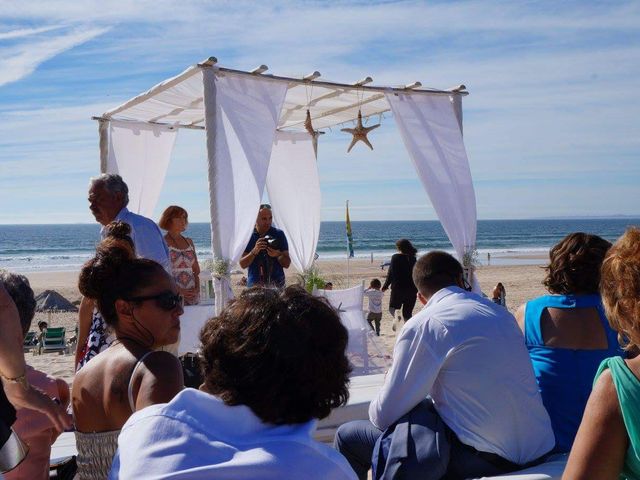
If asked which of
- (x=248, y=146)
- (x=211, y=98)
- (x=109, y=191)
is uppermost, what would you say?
(x=211, y=98)

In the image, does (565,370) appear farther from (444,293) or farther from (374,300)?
(374,300)

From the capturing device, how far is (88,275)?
2232 mm

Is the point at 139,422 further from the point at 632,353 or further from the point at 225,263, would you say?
the point at 225,263

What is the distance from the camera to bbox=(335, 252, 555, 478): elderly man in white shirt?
8.28ft

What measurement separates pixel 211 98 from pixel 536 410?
13.5 ft

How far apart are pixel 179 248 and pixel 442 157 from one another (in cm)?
281

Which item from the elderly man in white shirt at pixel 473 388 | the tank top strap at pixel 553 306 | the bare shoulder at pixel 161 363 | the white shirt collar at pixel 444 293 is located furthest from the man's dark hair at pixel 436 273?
the bare shoulder at pixel 161 363

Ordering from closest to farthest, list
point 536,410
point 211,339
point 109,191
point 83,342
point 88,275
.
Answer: point 211,339 < point 88,275 < point 536,410 < point 83,342 < point 109,191

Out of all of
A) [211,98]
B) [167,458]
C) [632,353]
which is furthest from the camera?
[211,98]

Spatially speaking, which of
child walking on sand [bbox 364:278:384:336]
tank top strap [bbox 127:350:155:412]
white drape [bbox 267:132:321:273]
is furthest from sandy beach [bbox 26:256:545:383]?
tank top strap [bbox 127:350:155:412]

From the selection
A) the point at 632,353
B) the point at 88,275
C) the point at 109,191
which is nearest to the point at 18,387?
the point at 88,275

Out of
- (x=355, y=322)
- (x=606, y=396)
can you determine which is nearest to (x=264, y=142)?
(x=355, y=322)

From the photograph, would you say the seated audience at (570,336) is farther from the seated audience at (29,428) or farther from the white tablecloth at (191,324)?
the white tablecloth at (191,324)

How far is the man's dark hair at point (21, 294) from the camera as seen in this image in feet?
7.61
